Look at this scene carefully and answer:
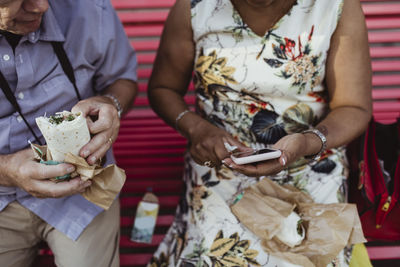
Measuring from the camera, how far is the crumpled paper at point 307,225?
1646 millimetres

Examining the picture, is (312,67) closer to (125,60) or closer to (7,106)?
(125,60)

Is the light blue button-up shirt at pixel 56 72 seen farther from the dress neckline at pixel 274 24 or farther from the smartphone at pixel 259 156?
the smartphone at pixel 259 156

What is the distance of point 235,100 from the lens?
1.89 meters

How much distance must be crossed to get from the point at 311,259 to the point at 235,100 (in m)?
0.79

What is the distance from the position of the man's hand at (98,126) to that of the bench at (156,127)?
3.02ft

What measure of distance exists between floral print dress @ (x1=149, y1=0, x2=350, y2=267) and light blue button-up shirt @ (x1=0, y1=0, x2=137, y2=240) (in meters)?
0.46

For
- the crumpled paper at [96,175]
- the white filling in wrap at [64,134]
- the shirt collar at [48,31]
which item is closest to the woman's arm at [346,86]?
the crumpled paper at [96,175]

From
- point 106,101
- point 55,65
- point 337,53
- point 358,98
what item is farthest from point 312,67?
point 55,65

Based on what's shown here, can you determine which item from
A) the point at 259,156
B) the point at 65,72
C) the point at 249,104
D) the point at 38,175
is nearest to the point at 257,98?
the point at 249,104

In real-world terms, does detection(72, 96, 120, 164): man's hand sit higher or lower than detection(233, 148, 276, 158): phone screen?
higher

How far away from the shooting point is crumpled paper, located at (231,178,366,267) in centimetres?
165

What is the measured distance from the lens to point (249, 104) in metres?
1.88

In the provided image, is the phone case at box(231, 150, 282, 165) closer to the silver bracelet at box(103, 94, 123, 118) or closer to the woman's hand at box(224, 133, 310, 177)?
the woman's hand at box(224, 133, 310, 177)

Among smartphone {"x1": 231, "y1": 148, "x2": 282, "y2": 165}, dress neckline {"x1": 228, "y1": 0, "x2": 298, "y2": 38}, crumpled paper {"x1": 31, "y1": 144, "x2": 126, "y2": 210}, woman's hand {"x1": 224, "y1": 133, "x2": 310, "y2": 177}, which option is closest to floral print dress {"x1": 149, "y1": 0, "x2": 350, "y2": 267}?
dress neckline {"x1": 228, "y1": 0, "x2": 298, "y2": 38}
